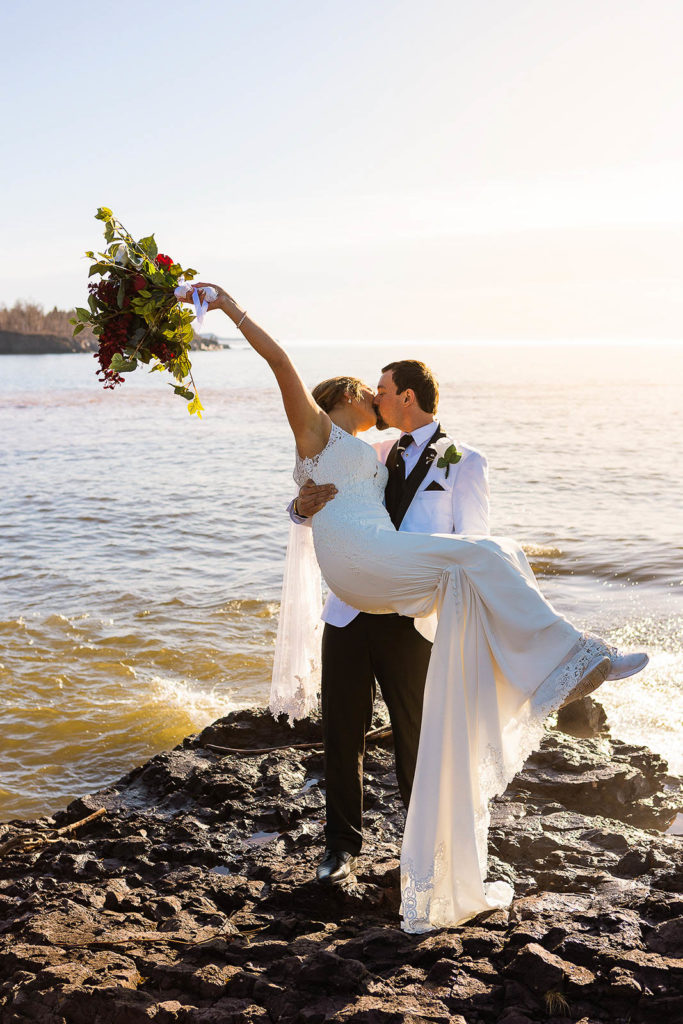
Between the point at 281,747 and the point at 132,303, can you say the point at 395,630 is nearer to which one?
the point at 132,303

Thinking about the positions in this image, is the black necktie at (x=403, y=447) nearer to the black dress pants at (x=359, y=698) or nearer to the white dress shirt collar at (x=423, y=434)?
the white dress shirt collar at (x=423, y=434)

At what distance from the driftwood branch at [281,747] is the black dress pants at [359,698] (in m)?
1.69

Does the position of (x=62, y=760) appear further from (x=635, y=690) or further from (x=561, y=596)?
(x=561, y=596)

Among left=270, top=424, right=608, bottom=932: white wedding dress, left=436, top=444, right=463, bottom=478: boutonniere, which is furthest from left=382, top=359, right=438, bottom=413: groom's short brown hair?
left=270, top=424, right=608, bottom=932: white wedding dress

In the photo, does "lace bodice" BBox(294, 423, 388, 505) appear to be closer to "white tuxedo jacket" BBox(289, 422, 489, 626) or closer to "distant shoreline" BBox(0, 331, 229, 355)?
"white tuxedo jacket" BBox(289, 422, 489, 626)

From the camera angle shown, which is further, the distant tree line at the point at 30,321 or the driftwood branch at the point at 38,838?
the distant tree line at the point at 30,321

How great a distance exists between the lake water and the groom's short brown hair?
3599 mm

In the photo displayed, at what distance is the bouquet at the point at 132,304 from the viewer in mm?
3934

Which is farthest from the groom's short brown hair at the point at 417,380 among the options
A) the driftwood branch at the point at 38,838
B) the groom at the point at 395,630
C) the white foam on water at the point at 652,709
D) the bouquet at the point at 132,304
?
the white foam on water at the point at 652,709

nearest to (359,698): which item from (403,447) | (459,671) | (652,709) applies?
(459,671)

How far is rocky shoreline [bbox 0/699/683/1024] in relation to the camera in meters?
3.23

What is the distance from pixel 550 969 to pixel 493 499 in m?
15.6

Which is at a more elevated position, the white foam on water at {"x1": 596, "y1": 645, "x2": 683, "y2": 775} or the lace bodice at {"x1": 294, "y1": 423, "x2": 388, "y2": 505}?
the lace bodice at {"x1": 294, "y1": 423, "x2": 388, "y2": 505}

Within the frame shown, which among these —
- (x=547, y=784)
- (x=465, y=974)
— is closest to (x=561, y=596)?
(x=547, y=784)
